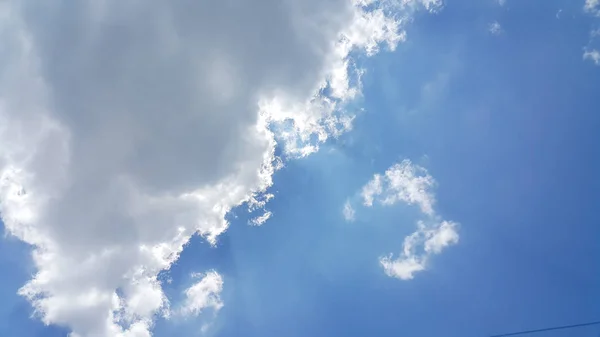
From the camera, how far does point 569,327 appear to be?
71812 millimetres

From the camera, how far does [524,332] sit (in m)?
72.1

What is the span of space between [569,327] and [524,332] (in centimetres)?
927
